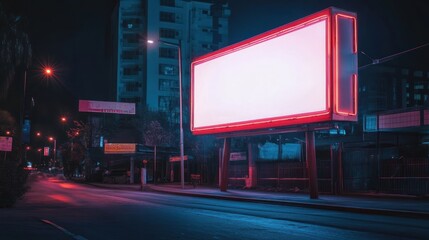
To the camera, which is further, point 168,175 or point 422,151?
point 168,175

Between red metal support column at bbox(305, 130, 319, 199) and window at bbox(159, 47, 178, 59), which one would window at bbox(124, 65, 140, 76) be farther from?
red metal support column at bbox(305, 130, 319, 199)

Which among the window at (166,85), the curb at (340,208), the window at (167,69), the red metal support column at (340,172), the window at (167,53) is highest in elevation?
the window at (167,53)

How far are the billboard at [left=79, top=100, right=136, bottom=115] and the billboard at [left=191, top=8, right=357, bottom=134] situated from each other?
19127 mm

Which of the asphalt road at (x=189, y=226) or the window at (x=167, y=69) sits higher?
the window at (x=167, y=69)

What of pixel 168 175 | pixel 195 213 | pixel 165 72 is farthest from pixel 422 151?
Answer: pixel 165 72

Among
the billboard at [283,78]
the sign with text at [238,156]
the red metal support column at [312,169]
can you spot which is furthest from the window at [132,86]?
the red metal support column at [312,169]

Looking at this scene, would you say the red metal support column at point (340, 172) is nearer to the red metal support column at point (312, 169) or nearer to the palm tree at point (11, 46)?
the red metal support column at point (312, 169)

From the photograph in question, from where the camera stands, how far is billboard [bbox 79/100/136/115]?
50.0m

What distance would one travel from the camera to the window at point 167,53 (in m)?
100

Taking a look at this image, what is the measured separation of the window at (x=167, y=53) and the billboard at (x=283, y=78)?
2677 inches

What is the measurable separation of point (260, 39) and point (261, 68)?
1600 mm

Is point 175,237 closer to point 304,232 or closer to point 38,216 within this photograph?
point 304,232

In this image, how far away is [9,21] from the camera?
20.5m

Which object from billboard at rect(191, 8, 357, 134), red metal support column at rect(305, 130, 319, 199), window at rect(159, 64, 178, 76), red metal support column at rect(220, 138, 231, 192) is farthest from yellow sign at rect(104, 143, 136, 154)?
window at rect(159, 64, 178, 76)
